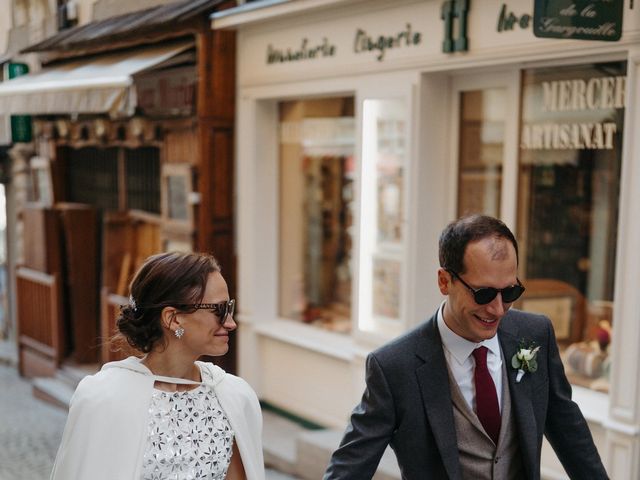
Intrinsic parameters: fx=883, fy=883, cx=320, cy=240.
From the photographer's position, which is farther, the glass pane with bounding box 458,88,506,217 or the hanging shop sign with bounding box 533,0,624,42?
the glass pane with bounding box 458,88,506,217

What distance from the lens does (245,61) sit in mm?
8406

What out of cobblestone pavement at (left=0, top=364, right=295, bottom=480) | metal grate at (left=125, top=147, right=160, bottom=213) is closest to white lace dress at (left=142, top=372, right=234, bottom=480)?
cobblestone pavement at (left=0, top=364, right=295, bottom=480)

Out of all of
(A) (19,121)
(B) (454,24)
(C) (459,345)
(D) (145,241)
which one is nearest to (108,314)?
(D) (145,241)

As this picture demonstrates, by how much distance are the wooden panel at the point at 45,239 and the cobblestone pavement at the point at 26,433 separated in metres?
1.56

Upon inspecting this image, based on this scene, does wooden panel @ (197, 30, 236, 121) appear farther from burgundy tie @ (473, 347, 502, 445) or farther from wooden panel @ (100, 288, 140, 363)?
burgundy tie @ (473, 347, 502, 445)

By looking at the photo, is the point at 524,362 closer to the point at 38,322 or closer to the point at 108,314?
the point at 108,314

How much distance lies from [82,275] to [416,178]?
5476 millimetres

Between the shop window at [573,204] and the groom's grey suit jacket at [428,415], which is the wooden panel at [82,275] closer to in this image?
the shop window at [573,204]

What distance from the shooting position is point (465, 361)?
303 cm

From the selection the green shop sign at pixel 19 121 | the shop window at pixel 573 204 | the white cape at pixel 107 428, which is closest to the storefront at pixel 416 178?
the shop window at pixel 573 204

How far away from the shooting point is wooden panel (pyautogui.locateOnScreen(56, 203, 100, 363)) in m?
10.5

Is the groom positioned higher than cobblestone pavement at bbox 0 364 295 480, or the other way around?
the groom

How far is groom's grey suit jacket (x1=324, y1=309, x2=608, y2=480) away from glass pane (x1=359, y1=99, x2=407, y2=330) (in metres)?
3.75

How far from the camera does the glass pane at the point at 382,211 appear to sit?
698 cm
